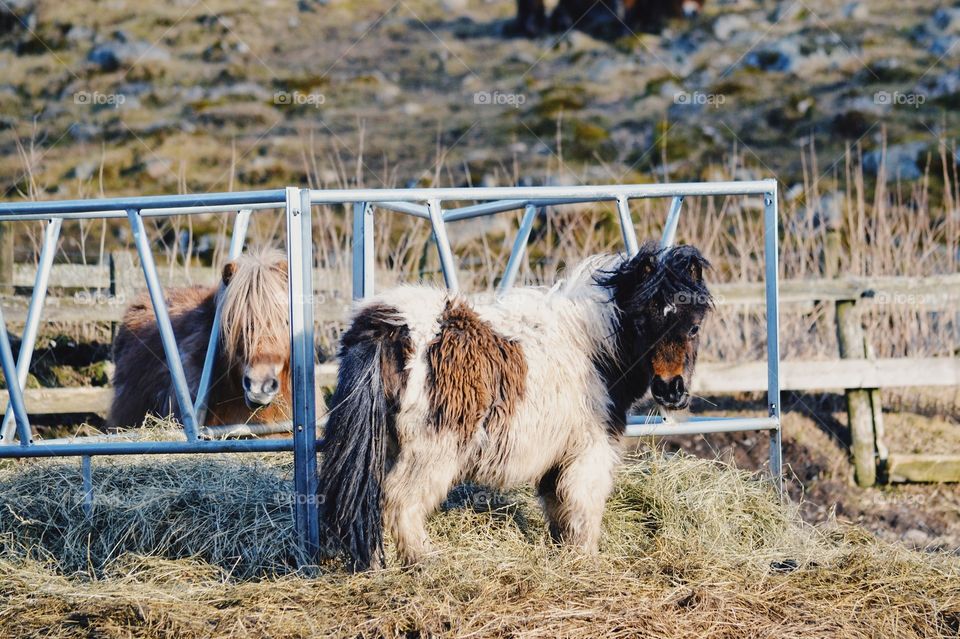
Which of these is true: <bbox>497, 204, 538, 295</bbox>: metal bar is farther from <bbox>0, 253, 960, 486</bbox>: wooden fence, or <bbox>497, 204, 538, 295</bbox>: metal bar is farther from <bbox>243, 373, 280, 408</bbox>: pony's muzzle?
<bbox>0, 253, 960, 486</bbox>: wooden fence

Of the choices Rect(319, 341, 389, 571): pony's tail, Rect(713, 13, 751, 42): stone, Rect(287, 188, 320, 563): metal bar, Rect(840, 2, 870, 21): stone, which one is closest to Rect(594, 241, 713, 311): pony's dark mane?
Rect(319, 341, 389, 571): pony's tail

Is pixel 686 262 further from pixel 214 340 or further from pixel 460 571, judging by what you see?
pixel 214 340

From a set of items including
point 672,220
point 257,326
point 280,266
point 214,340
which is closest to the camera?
point 214,340

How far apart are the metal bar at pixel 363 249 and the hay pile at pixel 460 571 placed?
1.13 meters

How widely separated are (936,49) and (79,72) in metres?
21.5

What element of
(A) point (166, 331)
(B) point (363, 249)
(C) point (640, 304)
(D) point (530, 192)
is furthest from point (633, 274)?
(A) point (166, 331)

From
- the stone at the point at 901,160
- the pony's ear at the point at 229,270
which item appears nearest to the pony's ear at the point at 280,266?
the pony's ear at the point at 229,270

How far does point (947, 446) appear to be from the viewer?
27.2 ft

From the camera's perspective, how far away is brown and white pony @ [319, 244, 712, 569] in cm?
385

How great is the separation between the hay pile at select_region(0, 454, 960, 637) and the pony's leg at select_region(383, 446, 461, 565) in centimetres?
13

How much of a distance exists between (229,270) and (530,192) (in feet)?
6.44

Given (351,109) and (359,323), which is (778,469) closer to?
(359,323)

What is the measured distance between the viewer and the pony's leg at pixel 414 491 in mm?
3897

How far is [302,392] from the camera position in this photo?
163 inches
